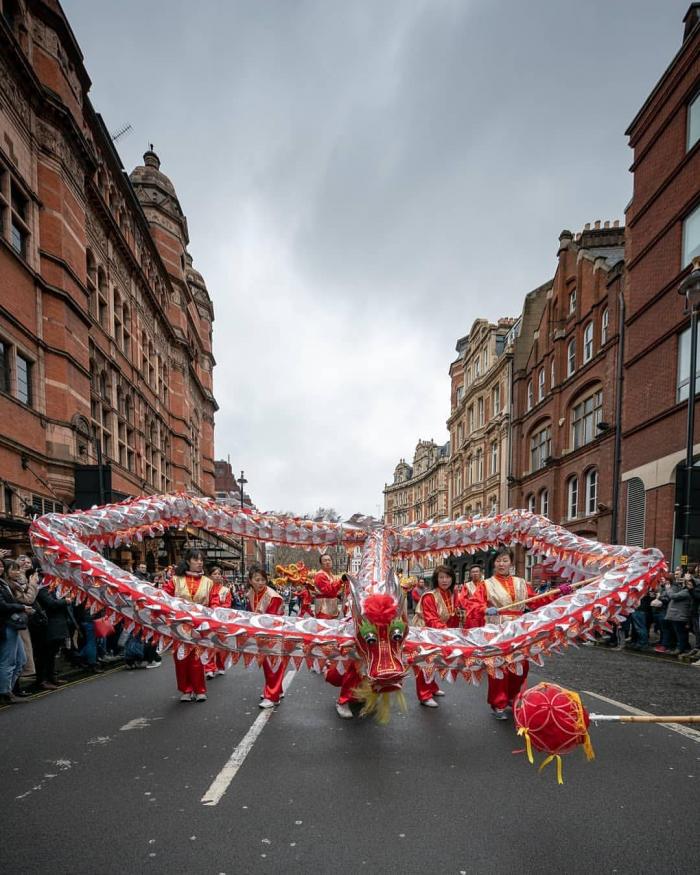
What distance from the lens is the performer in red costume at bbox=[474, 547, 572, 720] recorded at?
17.6 feet

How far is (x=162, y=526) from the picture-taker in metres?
5.79

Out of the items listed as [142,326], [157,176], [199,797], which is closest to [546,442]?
[142,326]

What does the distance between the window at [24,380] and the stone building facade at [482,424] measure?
71.4 ft

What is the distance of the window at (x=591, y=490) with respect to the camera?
20.3 m

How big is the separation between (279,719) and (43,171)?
15.8 meters

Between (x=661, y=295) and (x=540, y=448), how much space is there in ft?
38.8

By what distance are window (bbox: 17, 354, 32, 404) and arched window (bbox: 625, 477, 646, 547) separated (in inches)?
727

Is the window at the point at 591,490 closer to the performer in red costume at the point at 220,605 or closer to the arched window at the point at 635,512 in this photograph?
the arched window at the point at 635,512

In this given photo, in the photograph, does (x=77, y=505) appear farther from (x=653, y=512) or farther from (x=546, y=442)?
(x=546, y=442)

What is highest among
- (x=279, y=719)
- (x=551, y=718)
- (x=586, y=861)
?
(x=551, y=718)

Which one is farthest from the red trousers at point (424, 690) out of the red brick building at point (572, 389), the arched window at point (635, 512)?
the red brick building at point (572, 389)

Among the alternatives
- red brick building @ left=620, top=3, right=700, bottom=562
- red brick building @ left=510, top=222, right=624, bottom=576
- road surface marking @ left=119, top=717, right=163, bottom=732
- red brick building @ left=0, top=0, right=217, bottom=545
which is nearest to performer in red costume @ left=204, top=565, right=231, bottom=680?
road surface marking @ left=119, top=717, right=163, bottom=732

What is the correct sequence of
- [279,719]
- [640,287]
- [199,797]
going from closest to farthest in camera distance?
[199,797], [279,719], [640,287]

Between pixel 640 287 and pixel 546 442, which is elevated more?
pixel 640 287
